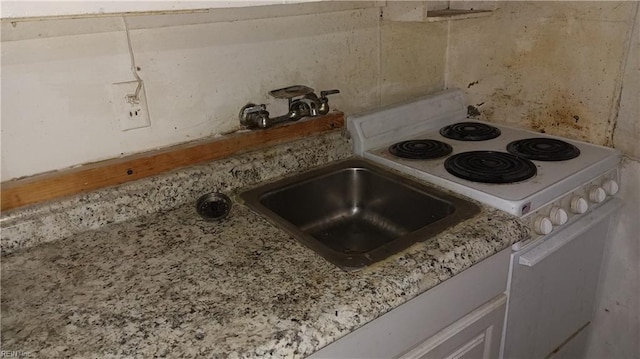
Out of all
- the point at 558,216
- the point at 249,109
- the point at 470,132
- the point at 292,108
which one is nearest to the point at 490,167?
the point at 558,216

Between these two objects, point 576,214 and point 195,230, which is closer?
point 195,230

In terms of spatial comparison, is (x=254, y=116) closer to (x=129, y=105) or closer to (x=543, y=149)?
(x=129, y=105)

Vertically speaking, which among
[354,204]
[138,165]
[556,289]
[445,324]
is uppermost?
[138,165]

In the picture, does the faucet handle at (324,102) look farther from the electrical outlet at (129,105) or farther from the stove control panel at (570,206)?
the stove control panel at (570,206)

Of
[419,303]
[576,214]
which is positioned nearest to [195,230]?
[419,303]

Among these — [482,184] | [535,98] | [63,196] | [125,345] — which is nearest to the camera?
[125,345]

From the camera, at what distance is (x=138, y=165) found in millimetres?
1103

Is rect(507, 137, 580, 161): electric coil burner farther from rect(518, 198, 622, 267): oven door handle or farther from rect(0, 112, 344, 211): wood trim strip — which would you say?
rect(0, 112, 344, 211): wood trim strip

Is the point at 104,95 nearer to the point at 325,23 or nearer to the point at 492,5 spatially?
the point at 325,23

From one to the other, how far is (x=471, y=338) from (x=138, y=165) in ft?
2.89

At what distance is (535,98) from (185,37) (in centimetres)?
111

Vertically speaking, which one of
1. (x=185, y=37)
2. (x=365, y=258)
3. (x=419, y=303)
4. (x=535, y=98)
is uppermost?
(x=185, y=37)

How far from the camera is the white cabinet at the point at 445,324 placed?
0.86 meters

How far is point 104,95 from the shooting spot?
1034 mm
